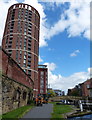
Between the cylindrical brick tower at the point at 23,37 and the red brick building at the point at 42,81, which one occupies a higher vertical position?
the cylindrical brick tower at the point at 23,37

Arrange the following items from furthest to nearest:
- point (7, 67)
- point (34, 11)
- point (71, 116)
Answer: point (34, 11) → point (7, 67) → point (71, 116)

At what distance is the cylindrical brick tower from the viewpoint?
50344mm

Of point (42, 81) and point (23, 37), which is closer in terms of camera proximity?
point (23, 37)

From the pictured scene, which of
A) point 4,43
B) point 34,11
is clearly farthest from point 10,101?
point 34,11

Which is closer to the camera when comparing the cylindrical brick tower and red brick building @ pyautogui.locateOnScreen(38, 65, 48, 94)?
the cylindrical brick tower

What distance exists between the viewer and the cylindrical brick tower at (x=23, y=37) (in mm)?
50344

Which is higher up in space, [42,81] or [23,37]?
[23,37]

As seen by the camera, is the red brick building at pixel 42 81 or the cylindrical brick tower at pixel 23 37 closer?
the cylindrical brick tower at pixel 23 37

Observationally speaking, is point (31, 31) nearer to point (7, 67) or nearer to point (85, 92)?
point (85, 92)

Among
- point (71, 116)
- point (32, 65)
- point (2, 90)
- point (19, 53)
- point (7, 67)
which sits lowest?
point (71, 116)

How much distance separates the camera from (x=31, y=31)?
56.4 metres

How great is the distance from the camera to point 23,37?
53500mm

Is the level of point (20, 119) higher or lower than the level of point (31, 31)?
lower

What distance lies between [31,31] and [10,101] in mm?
47552
